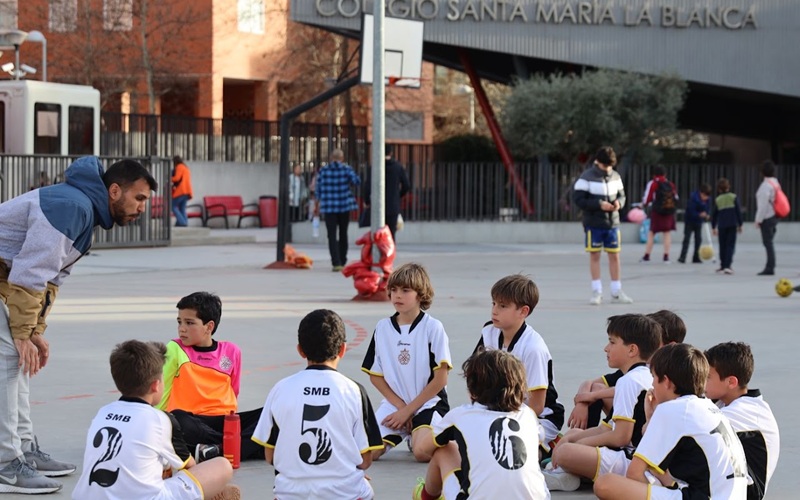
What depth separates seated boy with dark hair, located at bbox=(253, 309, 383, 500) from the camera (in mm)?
5383

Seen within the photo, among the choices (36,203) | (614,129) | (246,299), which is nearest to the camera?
(36,203)

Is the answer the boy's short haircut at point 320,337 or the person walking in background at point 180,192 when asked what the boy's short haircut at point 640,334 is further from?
the person walking in background at point 180,192

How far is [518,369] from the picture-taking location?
5.19 metres

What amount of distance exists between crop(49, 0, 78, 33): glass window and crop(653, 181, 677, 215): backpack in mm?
22737

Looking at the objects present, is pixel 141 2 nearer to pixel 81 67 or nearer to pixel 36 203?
pixel 81 67

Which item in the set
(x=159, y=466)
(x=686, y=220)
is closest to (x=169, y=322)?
(x=159, y=466)

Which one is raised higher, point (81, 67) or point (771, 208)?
point (81, 67)

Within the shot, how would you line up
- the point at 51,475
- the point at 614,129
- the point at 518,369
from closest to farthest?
the point at 518,369, the point at 51,475, the point at 614,129

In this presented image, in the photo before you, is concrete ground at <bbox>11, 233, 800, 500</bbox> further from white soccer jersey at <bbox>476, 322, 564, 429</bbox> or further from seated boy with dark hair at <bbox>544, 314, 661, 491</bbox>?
white soccer jersey at <bbox>476, 322, 564, 429</bbox>

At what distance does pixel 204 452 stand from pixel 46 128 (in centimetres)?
2110

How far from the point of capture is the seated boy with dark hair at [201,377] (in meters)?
6.90

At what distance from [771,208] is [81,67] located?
25707 millimetres

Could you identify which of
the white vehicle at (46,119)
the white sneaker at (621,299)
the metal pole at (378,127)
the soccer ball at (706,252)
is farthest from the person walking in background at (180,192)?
the white sneaker at (621,299)

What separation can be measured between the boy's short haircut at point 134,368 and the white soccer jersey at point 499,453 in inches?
51.8
